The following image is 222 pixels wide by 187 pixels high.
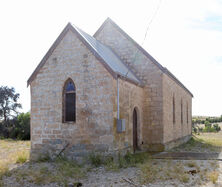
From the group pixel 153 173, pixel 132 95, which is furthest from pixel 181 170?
pixel 132 95

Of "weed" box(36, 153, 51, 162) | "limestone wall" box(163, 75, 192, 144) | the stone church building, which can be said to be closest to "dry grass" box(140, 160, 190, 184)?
the stone church building

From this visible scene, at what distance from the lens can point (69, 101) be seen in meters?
12.4

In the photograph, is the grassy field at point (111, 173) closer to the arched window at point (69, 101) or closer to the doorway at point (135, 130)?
the arched window at point (69, 101)

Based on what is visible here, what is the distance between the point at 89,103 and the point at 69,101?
46.1 inches

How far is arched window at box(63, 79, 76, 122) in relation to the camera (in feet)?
40.3

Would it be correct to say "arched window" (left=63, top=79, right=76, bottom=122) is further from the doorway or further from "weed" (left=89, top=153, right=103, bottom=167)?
the doorway

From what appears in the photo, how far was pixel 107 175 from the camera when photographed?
903 centimetres

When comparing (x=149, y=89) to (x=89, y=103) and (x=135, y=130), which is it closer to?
(x=135, y=130)

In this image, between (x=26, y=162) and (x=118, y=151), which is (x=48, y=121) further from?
(x=118, y=151)

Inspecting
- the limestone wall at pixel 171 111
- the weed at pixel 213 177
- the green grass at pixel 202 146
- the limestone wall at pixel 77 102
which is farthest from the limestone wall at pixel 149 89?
the weed at pixel 213 177

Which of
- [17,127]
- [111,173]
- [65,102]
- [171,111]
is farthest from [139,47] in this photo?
[17,127]

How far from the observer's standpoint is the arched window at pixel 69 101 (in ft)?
40.3

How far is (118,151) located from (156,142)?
4.03m

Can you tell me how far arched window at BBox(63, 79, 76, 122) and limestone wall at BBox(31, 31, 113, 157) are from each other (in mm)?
206
